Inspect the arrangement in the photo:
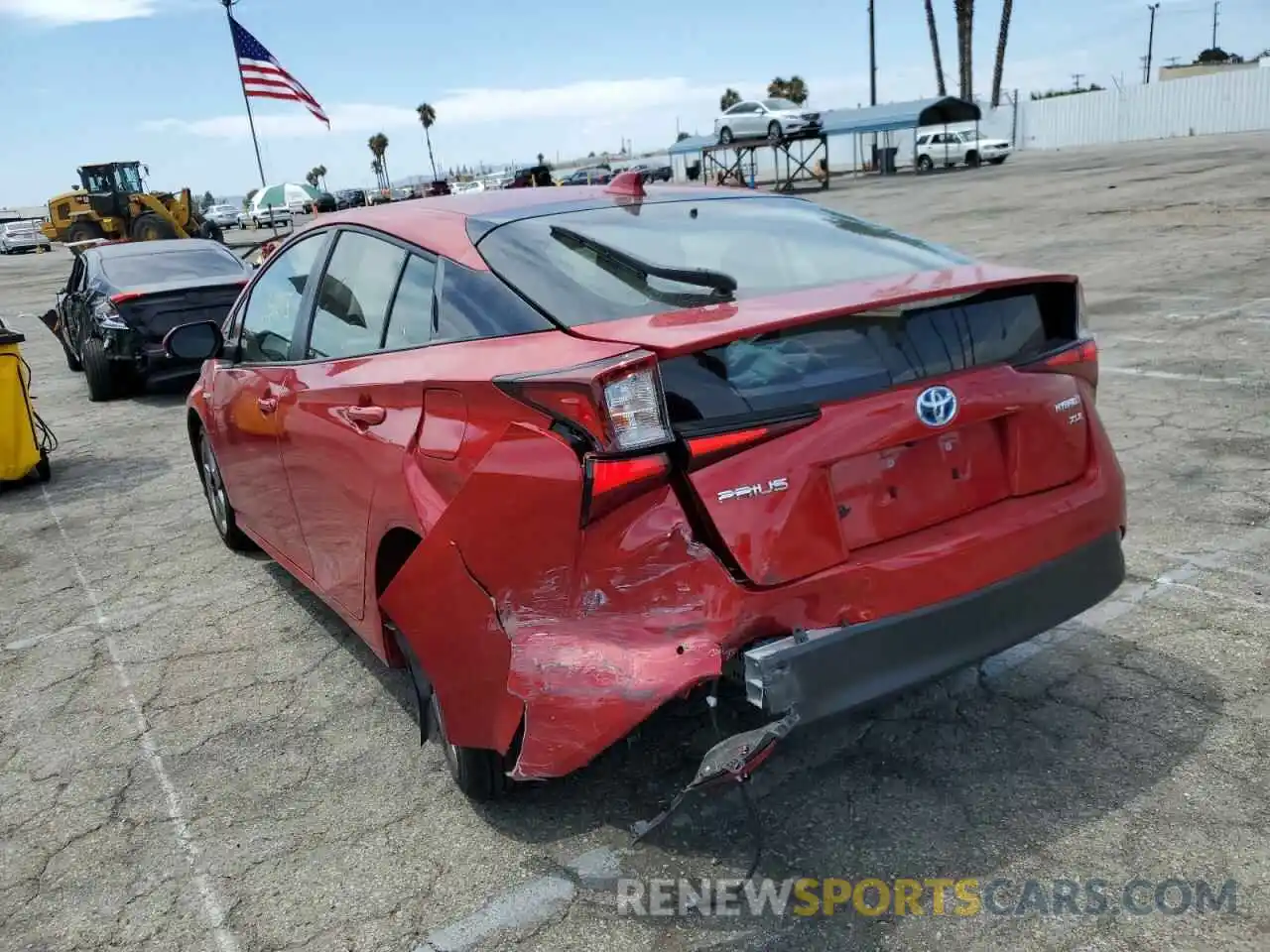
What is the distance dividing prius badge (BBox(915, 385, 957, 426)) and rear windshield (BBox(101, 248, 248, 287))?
9402 millimetres

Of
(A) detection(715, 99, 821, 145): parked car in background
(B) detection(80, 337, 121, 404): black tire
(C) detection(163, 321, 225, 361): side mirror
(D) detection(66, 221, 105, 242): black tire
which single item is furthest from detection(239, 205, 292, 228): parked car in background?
(C) detection(163, 321, 225, 361): side mirror

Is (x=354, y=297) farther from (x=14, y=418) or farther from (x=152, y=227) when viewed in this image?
(x=152, y=227)

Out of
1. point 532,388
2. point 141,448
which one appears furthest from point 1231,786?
point 141,448

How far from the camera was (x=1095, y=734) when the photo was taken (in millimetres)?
2992

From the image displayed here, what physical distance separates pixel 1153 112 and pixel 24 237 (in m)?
55.1

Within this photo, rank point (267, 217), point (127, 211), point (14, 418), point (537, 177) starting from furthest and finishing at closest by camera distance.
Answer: point (267, 217) → point (127, 211) → point (537, 177) → point (14, 418)

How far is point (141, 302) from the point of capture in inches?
385

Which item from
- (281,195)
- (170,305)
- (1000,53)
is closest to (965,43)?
(1000,53)

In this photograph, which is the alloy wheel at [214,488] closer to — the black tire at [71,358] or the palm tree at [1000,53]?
the black tire at [71,358]

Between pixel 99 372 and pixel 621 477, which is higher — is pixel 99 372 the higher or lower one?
the lower one

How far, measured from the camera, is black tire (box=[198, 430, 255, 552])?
519cm

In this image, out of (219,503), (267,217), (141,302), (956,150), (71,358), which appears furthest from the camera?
Answer: (267,217)

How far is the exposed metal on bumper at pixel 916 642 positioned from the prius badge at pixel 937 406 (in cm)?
42

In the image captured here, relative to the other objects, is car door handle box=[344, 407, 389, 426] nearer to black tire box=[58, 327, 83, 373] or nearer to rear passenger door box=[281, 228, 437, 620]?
rear passenger door box=[281, 228, 437, 620]
